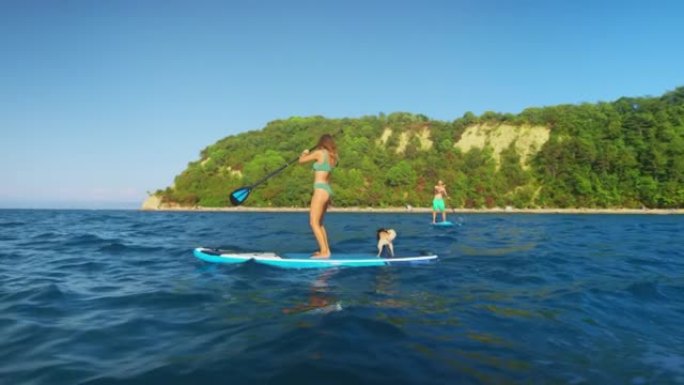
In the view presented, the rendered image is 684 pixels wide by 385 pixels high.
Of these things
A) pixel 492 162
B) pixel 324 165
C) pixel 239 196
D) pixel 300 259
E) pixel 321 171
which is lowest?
pixel 300 259

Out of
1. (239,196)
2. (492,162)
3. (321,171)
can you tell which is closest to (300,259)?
(321,171)

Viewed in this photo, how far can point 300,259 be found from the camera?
9781 millimetres

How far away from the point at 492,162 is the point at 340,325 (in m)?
99.6

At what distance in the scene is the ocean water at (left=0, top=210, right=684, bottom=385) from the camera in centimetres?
376

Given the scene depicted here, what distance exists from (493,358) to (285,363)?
6.71 feet

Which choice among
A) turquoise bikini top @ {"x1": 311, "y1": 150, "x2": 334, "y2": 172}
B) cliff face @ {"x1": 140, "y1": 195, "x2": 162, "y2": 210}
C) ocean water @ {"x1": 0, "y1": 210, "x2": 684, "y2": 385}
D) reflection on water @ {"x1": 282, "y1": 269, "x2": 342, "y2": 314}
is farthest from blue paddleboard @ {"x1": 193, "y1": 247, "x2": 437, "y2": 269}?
cliff face @ {"x1": 140, "y1": 195, "x2": 162, "y2": 210}

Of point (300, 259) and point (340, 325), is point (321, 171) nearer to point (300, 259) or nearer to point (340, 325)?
point (300, 259)

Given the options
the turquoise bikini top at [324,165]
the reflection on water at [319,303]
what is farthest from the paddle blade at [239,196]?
the reflection on water at [319,303]

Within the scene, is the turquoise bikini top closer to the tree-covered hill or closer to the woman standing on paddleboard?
the woman standing on paddleboard

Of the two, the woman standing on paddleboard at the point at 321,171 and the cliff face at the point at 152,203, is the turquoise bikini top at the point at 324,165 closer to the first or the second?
the woman standing on paddleboard at the point at 321,171

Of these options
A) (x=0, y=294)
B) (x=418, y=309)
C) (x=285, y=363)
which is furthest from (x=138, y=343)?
(x=0, y=294)

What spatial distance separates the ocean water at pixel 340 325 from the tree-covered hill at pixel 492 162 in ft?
279

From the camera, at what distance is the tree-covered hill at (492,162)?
A: 82.4 metres

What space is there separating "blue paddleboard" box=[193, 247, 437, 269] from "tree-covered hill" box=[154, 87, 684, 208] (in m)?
83.0
